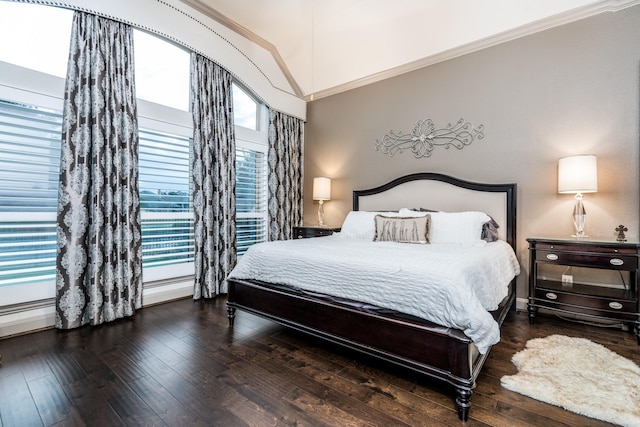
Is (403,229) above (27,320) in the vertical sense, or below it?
Answer: above

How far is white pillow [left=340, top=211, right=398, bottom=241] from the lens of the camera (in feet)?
11.0

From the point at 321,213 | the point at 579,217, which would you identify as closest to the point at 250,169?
the point at 321,213

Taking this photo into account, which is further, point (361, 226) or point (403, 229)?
point (361, 226)

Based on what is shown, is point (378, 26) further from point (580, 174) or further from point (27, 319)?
point (27, 319)

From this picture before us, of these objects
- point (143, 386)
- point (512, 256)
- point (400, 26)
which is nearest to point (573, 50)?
point (400, 26)

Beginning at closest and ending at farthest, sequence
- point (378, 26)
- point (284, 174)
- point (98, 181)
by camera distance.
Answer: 1. point (98, 181)
2. point (378, 26)
3. point (284, 174)

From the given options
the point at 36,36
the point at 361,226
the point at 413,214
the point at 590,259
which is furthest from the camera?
the point at 361,226

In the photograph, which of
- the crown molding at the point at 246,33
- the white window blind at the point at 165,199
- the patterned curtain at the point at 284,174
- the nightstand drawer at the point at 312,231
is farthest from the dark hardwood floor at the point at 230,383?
the crown molding at the point at 246,33

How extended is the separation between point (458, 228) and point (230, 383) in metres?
2.35

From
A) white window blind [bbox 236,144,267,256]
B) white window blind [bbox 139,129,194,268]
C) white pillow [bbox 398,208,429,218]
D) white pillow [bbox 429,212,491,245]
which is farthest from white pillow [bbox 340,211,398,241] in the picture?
white window blind [bbox 139,129,194,268]

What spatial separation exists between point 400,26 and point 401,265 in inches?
123

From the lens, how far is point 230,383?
177 cm

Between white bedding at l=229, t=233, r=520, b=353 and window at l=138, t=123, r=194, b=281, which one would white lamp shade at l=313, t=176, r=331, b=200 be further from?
white bedding at l=229, t=233, r=520, b=353

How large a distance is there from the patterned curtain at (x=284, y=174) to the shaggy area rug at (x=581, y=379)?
328cm
